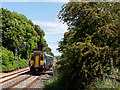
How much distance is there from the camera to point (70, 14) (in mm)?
9312

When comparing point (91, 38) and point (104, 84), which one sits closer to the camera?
point (104, 84)

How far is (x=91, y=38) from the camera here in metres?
8.53

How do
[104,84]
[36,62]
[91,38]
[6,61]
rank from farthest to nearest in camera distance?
Answer: [6,61], [36,62], [91,38], [104,84]

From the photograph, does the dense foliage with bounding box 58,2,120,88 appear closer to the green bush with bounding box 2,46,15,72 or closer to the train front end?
the train front end

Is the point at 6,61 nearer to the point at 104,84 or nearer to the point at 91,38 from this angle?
the point at 91,38

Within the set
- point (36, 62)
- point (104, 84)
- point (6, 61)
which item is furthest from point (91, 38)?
point (6, 61)

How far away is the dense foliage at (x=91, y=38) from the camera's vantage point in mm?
8062

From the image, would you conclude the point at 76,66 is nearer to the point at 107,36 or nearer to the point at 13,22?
the point at 107,36

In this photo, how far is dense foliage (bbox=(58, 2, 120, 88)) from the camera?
8.06 metres

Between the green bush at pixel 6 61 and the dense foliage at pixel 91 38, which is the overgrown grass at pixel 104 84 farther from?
the green bush at pixel 6 61

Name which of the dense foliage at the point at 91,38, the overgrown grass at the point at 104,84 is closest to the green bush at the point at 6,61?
the dense foliage at the point at 91,38

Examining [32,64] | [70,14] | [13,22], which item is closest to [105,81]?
[70,14]

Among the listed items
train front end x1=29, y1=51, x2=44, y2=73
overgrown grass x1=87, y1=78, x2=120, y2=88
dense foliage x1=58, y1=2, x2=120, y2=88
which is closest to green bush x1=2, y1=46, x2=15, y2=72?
train front end x1=29, y1=51, x2=44, y2=73

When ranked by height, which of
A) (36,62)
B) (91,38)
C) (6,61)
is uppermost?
(91,38)
